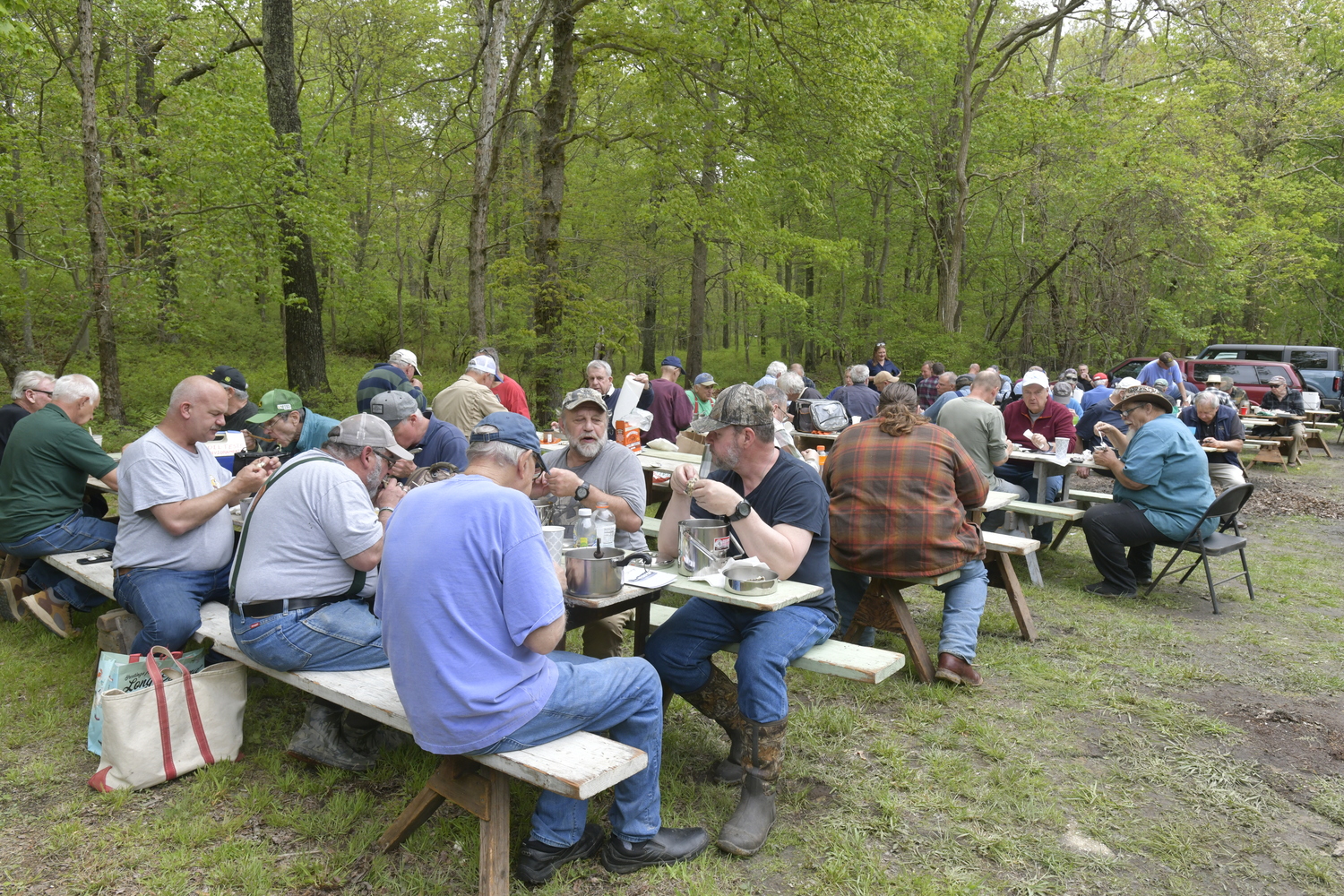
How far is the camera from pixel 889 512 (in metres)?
4.41

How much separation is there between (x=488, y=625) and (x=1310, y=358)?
22660mm

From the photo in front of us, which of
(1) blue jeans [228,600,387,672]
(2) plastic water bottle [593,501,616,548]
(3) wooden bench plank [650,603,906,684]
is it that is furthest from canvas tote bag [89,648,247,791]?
(3) wooden bench plank [650,603,906,684]

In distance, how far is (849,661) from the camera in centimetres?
337

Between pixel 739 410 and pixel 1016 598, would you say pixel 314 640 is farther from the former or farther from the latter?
pixel 1016 598

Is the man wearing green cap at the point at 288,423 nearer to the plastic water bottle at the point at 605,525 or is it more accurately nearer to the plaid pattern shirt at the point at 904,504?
the plastic water bottle at the point at 605,525

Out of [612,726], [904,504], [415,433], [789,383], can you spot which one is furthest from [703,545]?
[789,383]

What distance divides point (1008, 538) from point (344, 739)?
4.19 meters

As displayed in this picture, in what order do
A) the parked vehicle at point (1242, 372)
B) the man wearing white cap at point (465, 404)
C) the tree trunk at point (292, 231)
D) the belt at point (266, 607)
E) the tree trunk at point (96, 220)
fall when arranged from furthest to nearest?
the parked vehicle at point (1242, 372), the tree trunk at point (292, 231), the tree trunk at point (96, 220), the man wearing white cap at point (465, 404), the belt at point (266, 607)

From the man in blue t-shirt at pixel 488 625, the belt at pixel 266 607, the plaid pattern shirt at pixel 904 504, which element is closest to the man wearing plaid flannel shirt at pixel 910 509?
the plaid pattern shirt at pixel 904 504

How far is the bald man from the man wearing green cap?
1225 millimetres

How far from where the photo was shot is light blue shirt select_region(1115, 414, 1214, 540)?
590 cm

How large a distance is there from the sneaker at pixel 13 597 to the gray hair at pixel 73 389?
1301 millimetres

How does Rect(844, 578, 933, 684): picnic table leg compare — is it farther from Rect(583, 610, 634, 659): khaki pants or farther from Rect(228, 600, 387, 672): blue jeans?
Rect(228, 600, 387, 672): blue jeans

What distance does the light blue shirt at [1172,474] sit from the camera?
590cm
